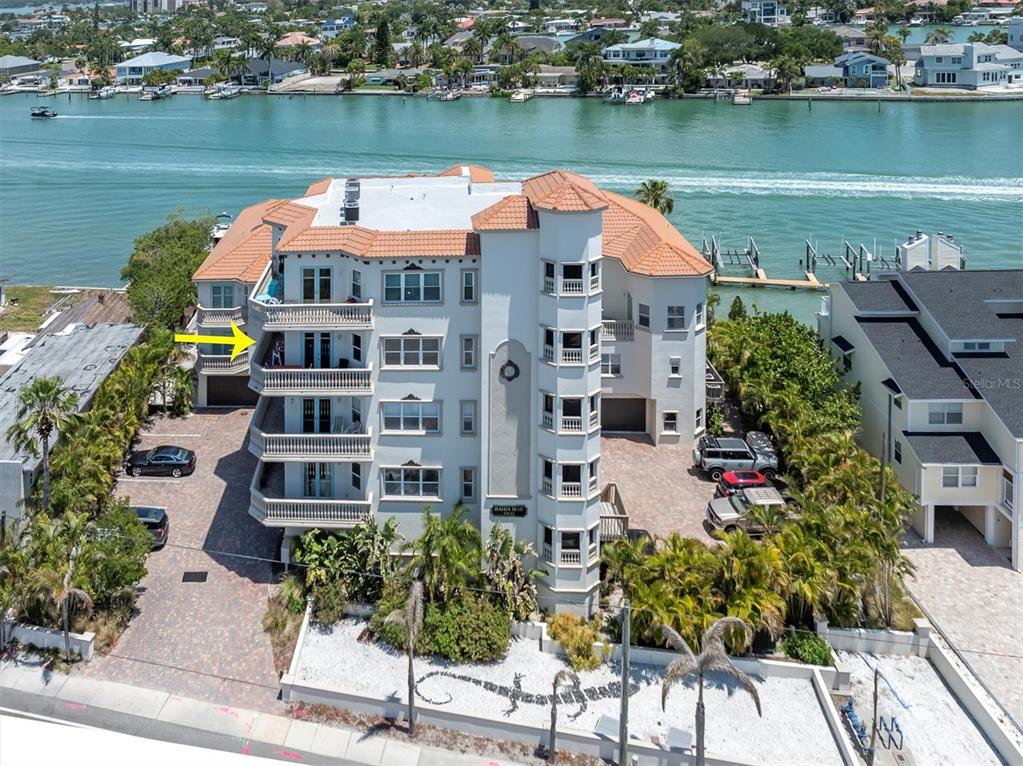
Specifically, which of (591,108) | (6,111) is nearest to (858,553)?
(591,108)

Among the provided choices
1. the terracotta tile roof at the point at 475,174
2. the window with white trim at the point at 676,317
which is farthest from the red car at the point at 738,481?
the terracotta tile roof at the point at 475,174

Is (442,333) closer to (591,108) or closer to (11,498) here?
(11,498)

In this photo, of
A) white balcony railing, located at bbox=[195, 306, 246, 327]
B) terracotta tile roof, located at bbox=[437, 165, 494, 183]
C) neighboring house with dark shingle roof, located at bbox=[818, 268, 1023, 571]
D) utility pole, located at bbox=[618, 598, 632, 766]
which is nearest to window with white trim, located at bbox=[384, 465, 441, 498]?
utility pole, located at bbox=[618, 598, 632, 766]

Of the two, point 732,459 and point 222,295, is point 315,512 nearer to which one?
point 732,459

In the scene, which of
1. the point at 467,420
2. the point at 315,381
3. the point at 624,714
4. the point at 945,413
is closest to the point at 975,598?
the point at 945,413

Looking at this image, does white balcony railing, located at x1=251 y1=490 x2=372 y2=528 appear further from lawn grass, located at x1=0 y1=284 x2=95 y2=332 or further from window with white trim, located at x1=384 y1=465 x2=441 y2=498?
lawn grass, located at x1=0 y1=284 x2=95 y2=332
